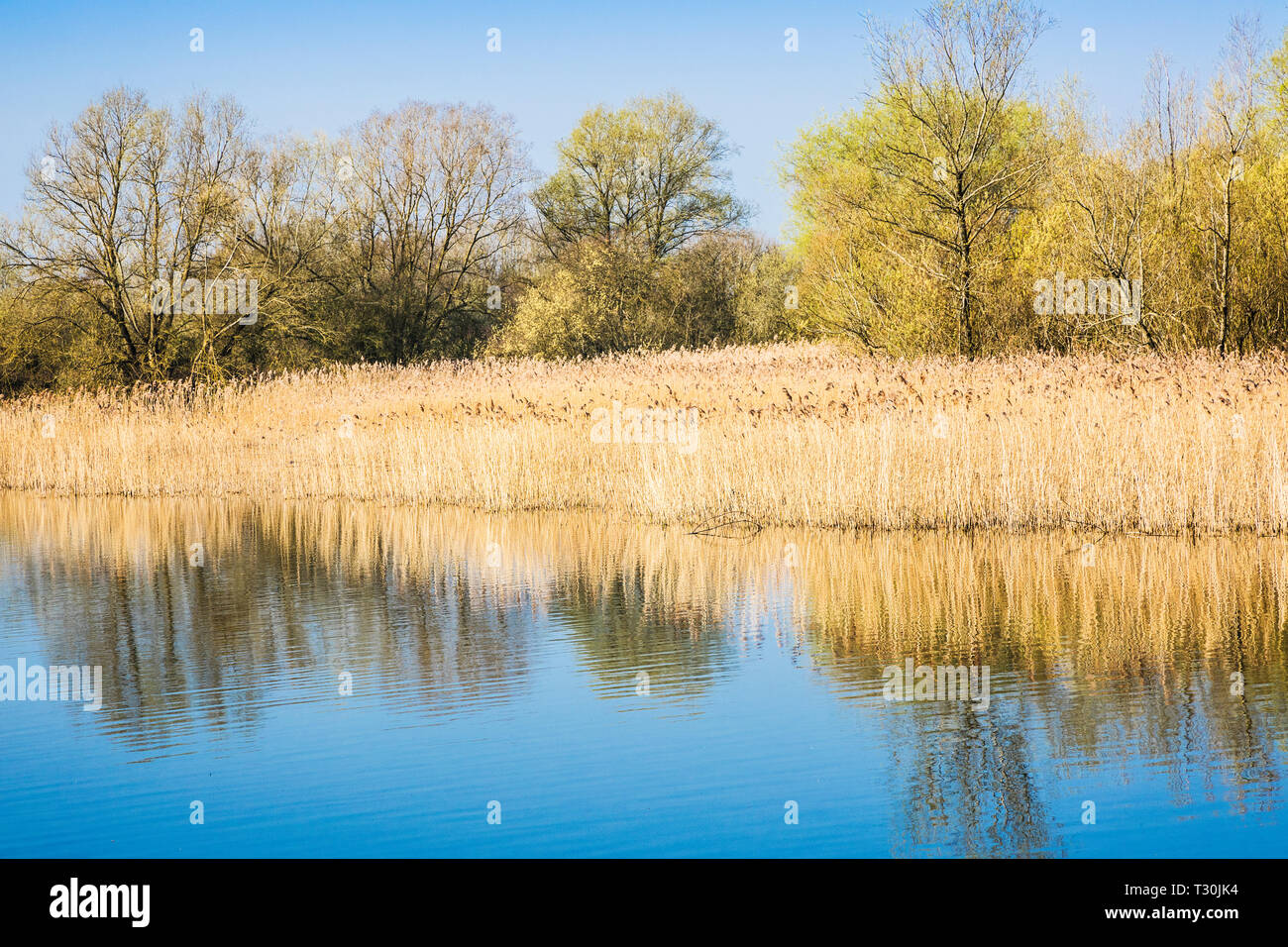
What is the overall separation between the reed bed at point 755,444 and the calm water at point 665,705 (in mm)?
692

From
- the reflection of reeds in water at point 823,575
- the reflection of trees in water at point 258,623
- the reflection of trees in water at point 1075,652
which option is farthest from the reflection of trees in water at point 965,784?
the reflection of trees in water at point 258,623

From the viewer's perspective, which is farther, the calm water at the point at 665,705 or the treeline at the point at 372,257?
the treeline at the point at 372,257

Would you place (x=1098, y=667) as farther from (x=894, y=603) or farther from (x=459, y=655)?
(x=459, y=655)

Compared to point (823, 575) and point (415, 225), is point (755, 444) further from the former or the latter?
point (415, 225)

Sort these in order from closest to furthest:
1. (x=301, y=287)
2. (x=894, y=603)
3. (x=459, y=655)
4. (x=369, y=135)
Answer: (x=459, y=655), (x=894, y=603), (x=301, y=287), (x=369, y=135)

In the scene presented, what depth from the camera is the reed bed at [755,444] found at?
13.2 metres

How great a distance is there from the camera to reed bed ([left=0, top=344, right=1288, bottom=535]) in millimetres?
13172

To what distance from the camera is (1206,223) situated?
22.3 m

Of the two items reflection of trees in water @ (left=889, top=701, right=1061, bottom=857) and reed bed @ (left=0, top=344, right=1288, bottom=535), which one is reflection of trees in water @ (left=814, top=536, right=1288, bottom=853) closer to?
reflection of trees in water @ (left=889, top=701, right=1061, bottom=857)

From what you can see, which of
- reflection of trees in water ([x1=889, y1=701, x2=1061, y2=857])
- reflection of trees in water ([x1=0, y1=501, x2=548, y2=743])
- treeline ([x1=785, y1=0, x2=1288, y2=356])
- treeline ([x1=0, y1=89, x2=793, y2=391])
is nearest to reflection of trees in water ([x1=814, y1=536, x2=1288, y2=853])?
reflection of trees in water ([x1=889, y1=701, x2=1061, y2=857])

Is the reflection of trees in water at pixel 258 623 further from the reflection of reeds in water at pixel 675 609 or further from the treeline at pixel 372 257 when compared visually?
the treeline at pixel 372 257

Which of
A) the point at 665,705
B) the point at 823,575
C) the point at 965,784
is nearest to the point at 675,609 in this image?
the point at 823,575

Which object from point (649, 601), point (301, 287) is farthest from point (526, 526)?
point (301, 287)
